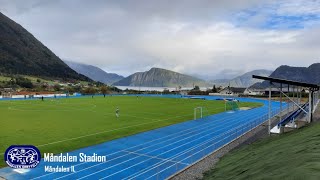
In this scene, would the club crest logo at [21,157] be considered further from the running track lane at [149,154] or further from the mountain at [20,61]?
the mountain at [20,61]

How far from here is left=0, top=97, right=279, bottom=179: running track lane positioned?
14.9m

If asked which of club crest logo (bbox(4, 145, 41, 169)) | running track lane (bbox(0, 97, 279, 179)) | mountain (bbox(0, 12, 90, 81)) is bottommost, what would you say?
running track lane (bbox(0, 97, 279, 179))

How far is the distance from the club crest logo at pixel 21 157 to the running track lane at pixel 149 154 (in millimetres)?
382

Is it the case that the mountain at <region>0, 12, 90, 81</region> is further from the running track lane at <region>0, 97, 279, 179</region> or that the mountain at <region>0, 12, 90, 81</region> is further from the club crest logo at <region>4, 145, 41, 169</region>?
the club crest logo at <region>4, 145, 41, 169</region>

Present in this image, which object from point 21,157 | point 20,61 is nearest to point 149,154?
point 21,157

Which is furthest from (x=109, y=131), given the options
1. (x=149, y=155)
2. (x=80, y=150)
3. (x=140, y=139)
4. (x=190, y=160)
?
(x=190, y=160)

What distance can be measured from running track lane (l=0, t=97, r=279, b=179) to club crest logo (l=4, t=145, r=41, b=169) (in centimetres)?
38

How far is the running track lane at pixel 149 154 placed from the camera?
14906 mm

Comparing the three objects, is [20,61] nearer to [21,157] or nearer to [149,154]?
[149,154]

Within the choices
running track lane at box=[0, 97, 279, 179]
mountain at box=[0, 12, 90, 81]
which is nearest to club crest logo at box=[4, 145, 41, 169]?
running track lane at box=[0, 97, 279, 179]

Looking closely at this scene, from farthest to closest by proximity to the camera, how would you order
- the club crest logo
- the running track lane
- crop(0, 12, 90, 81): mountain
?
crop(0, 12, 90, 81): mountain, the running track lane, the club crest logo

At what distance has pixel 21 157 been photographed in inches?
547

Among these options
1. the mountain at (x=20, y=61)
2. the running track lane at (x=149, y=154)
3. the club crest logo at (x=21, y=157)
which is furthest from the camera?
the mountain at (x=20, y=61)

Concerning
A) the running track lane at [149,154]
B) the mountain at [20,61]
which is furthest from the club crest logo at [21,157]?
the mountain at [20,61]
